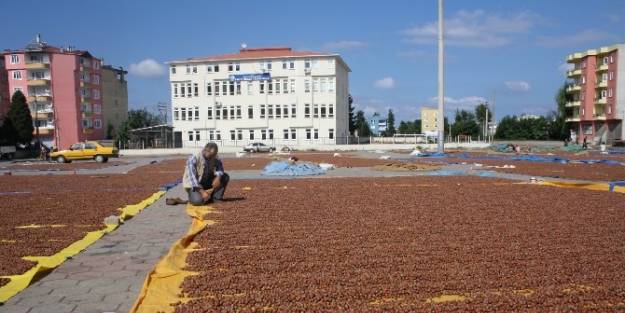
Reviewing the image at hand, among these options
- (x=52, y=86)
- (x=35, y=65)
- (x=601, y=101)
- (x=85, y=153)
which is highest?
(x=35, y=65)

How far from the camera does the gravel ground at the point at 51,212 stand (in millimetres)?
6176

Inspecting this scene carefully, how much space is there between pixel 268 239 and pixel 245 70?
2480 inches

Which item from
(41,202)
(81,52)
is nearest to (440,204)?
(41,202)

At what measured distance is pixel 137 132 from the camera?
63469 millimetres

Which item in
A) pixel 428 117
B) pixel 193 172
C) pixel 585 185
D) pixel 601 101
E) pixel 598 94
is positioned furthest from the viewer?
pixel 428 117

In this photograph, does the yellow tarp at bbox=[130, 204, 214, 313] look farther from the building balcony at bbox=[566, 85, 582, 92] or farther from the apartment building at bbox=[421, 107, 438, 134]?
the apartment building at bbox=[421, 107, 438, 134]

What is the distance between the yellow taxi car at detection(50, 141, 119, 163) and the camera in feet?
109

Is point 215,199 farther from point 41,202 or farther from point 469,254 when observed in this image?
point 469,254

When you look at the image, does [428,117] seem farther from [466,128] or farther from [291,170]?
[291,170]

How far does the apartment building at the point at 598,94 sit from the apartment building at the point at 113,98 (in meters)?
74.3

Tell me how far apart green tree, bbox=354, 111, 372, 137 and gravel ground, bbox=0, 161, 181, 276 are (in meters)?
85.7

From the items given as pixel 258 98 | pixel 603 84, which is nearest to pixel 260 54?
pixel 258 98

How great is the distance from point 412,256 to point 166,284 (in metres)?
2.66

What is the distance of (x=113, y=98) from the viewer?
87750 millimetres
